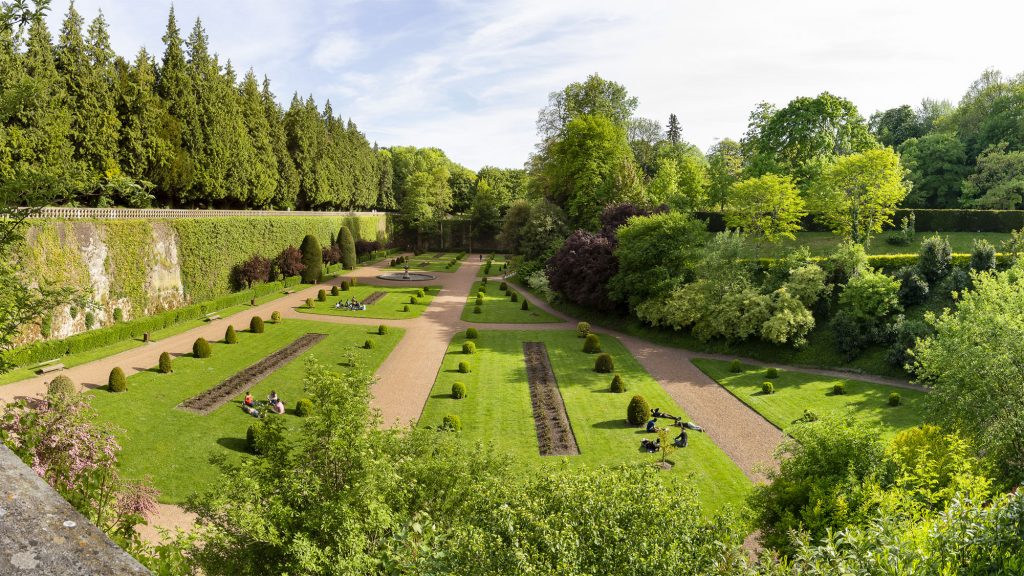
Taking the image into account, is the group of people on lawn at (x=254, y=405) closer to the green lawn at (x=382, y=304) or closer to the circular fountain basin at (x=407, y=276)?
the green lawn at (x=382, y=304)

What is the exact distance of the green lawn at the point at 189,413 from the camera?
17719 mm

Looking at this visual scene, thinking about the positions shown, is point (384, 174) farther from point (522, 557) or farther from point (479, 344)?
point (522, 557)

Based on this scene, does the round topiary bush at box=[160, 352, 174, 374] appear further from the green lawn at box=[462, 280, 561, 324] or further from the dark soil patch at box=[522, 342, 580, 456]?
the green lawn at box=[462, 280, 561, 324]

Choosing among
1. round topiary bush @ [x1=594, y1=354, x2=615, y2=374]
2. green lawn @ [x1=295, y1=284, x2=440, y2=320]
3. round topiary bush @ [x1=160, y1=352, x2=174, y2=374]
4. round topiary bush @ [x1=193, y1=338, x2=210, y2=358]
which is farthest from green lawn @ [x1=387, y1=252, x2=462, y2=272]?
round topiary bush @ [x1=594, y1=354, x2=615, y2=374]

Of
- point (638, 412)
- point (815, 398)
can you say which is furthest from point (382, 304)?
point (815, 398)

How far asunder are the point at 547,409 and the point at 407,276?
4108cm

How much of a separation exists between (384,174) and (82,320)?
239 feet

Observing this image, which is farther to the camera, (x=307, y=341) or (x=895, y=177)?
(x=895, y=177)

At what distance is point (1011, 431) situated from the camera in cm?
1424

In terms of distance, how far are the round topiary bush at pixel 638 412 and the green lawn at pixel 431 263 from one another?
46.4m

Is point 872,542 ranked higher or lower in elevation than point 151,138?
lower

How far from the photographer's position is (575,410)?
24781 millimetres

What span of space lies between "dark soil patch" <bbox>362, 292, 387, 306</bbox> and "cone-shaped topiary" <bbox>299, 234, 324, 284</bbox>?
895cm

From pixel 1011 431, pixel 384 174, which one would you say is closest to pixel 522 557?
pixel 1011 431
